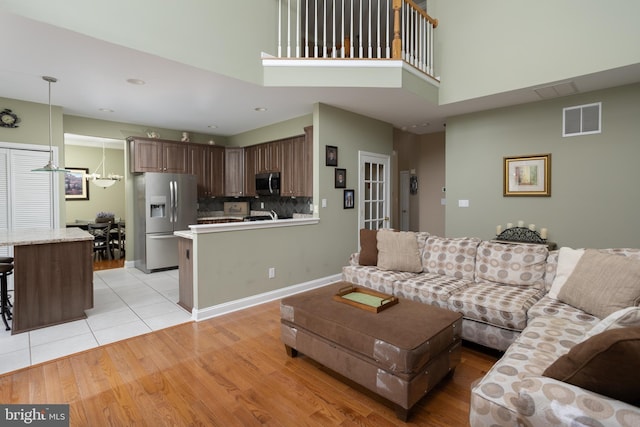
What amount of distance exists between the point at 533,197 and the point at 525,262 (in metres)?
1.97

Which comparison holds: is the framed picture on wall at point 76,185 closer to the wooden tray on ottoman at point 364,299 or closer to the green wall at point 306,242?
the green wall at point 306,242

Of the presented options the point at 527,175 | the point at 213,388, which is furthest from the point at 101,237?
the point at 527,175

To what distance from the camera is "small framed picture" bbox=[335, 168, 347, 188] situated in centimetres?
479

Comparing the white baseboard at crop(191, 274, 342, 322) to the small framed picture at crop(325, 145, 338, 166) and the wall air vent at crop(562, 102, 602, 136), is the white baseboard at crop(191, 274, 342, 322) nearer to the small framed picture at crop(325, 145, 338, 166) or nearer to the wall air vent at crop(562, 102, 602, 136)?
the small framed picture at crop(325, 145, 338, 166)

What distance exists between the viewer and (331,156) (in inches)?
183

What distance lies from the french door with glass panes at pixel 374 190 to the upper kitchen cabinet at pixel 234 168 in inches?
108

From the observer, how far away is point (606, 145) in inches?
151

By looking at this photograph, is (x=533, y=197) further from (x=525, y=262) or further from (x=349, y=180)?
(x=349, y=180)

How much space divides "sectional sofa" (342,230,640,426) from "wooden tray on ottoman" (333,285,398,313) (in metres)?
0.65

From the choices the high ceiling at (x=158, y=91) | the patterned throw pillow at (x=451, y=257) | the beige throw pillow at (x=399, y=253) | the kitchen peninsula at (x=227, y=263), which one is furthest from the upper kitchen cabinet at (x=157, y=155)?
the patterned throw pillow at (x=451, y=257)

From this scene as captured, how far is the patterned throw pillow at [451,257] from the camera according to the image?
3.26m

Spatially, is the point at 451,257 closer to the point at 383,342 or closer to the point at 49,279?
the point at 383,342

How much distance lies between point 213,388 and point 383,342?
1.27m

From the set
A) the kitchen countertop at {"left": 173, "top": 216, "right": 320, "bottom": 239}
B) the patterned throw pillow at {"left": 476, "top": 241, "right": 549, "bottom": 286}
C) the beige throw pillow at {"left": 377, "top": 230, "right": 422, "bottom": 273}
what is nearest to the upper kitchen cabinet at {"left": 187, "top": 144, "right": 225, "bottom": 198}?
the kitchen countertop at {"left": 173, "top": 216, "right": 320, "bottom": 239}
